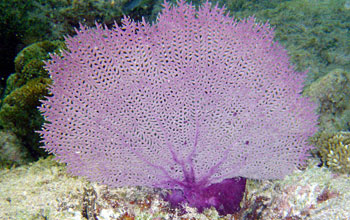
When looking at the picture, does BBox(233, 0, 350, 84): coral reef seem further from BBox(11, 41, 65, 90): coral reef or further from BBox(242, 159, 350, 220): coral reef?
BBox(11, 41, 65, 90): coral reef

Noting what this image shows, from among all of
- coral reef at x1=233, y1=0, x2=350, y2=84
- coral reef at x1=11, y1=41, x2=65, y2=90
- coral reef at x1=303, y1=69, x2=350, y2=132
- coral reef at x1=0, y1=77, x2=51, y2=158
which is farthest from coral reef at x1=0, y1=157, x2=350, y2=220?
coral reef at x1=233, y1=0, x2=350, y2=84

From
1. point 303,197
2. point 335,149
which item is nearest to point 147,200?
point 303,197

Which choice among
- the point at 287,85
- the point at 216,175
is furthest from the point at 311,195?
the point at 287,85

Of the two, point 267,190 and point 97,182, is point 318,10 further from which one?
point 97,182

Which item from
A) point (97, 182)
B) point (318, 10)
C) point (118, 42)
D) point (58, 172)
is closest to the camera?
point (118, 42)

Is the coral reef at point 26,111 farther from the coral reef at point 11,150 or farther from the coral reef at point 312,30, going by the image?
the coral reef at point 312,30

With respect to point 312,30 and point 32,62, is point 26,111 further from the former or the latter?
point 312,30
